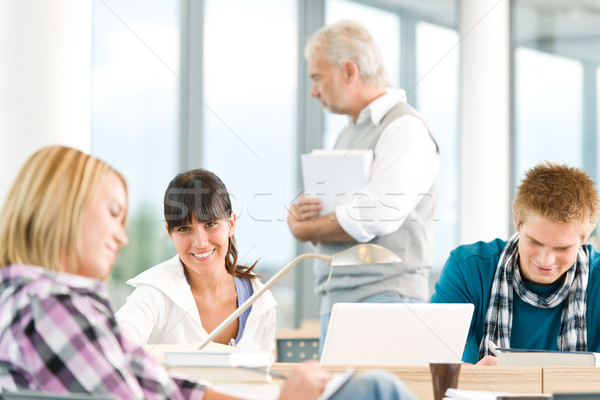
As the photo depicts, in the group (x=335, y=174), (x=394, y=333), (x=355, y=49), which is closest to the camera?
(x=394, y=333)

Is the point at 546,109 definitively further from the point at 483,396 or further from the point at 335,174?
the point at 483,396

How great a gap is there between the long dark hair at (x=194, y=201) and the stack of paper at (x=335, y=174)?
42cm

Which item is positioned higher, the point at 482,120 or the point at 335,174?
the point at 482,120

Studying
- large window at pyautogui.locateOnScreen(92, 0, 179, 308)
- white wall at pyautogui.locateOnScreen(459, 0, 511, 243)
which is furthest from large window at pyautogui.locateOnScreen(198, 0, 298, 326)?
white wall at pyautogui.locateOnScreen(459, 0, 511, 243)

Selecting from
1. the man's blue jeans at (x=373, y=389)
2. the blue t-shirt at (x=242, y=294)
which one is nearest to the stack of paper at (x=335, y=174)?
the blue t-shirt at (x=242, y=294)

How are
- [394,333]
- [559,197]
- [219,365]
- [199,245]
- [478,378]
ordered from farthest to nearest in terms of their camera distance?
1. [199,245]
2. [559,197]
3. [394,333]
4. [478,378]
5. [219,365]

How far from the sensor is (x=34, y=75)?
250 centimetres

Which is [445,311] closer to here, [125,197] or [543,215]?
[543,215]

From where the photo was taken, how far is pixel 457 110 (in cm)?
464

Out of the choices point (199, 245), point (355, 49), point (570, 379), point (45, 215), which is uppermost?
point (355, 49)

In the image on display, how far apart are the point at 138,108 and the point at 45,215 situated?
263 centimetres

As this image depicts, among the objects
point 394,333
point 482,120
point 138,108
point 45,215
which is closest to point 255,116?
point 138,108

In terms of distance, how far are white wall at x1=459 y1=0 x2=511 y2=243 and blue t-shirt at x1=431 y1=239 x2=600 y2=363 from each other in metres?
2.50

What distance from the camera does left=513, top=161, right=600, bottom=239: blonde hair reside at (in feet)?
5.85
